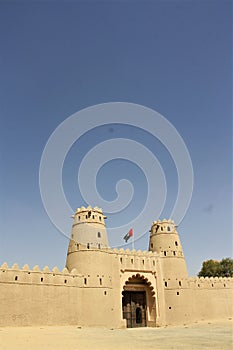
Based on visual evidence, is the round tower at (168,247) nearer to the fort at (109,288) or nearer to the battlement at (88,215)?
the fort at (109,288)

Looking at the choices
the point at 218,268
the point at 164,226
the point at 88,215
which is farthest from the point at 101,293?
the point at 218,268

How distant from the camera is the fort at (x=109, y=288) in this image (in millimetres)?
25828

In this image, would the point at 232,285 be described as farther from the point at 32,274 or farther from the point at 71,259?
the point at 32,274

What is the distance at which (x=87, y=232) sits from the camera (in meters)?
32.0

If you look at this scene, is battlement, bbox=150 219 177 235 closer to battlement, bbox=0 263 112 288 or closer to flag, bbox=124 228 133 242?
flag, bbox=124 228 133 242

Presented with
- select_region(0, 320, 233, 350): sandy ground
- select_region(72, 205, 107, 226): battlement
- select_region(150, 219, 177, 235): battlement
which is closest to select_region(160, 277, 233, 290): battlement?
select_region(150, 219, 177, 235): battlement

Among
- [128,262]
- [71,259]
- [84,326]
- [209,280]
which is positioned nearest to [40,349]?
[84,326]

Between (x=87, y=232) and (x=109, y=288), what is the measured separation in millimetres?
5868

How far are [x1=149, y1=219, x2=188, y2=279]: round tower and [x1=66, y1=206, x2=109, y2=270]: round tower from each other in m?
8.00

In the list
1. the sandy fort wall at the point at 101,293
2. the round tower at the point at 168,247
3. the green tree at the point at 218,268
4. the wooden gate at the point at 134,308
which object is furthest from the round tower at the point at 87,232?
the green tree at the point at 218,268

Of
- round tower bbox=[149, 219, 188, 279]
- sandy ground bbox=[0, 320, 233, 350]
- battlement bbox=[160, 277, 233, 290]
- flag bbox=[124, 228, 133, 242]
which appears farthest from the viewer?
flag bbox=[124, 228, 133, 242]

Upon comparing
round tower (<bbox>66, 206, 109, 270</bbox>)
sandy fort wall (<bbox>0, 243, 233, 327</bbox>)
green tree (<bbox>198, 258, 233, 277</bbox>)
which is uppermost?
round tower (<bbox>66, 206, 109, 270</bbox>)

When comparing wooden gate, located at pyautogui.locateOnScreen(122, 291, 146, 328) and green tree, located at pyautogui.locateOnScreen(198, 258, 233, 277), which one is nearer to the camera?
wooden gate, located at pyautogui.locateOnScreen(122, 291, 146, 328)

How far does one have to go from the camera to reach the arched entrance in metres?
33.1
